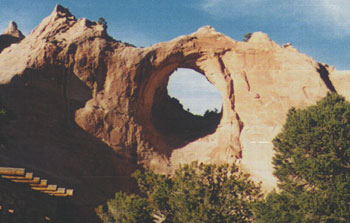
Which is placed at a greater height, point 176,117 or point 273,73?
point 273,73

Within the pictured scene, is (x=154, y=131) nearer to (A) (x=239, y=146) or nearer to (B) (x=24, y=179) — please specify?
(A) (x=239, y=146)

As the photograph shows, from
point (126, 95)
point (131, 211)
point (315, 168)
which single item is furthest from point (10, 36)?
point (315, 168)

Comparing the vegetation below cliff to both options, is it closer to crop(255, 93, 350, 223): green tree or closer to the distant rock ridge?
crop(255, 93, 350, 223): green tree

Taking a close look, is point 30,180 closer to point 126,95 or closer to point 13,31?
point 126,95

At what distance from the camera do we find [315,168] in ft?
43.2

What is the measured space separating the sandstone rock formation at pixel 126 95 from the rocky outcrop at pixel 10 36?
1100 cm

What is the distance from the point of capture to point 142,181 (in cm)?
1463

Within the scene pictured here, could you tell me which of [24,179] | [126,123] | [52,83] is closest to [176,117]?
[126,123]

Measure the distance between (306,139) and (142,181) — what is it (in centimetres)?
648

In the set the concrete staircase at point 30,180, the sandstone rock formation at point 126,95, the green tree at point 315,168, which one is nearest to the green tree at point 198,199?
the green tree at point 315,168

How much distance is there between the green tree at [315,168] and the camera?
12594 mm

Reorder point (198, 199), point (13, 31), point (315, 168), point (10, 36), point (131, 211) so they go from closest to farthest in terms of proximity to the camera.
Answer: point (131, 211) → point (198, 199) → point (315, 168) → point (10, 36) → point (13, 31)

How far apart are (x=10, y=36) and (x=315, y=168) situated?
97.8 feet

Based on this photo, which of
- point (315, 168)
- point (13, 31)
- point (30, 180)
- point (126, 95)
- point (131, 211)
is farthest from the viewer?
point (13, 31)
